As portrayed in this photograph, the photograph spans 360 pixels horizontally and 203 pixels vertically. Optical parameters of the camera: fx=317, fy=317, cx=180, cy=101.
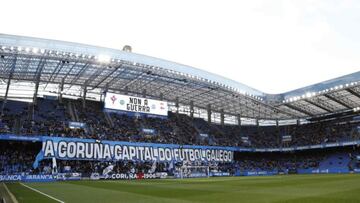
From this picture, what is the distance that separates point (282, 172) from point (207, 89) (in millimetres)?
24517

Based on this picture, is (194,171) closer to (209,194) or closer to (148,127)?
(148,127)

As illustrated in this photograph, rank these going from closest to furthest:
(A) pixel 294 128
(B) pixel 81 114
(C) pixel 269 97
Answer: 1. (B) pixel 81 114
2. (C) pixel 269 97
3. (A) pixel 294 128

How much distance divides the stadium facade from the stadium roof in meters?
0.15

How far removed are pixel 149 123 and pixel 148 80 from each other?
10166 millimetres

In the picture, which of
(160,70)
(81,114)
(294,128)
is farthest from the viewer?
(294,128)

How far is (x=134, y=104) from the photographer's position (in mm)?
52844

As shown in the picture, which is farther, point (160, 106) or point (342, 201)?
point (160, 106)

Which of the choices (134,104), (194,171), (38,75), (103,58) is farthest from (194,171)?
(38,75)

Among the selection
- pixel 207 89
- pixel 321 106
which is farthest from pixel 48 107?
pixel 321 106

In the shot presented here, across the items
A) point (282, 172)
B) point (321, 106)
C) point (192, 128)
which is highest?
point (321, 106)

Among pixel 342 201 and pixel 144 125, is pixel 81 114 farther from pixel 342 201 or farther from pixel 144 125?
pixel 342 201

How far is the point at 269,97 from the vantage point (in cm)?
6328

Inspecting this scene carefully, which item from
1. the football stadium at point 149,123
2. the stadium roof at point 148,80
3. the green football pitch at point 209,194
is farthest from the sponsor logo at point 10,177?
the green football pitch at point 209,194

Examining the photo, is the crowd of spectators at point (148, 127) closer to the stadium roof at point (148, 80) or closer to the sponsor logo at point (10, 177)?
the stadium roof at point (148, 80)
